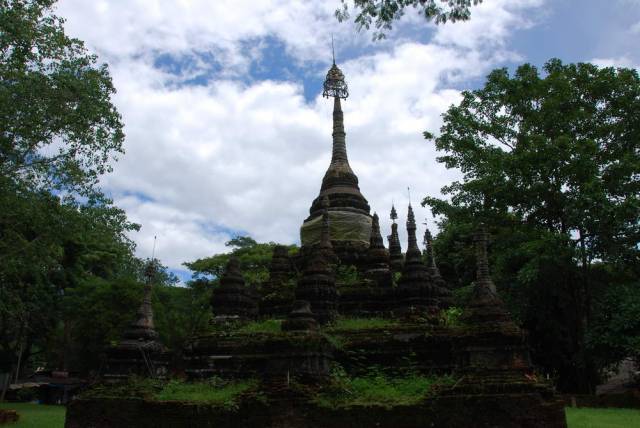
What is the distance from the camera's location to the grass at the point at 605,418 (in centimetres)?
1380

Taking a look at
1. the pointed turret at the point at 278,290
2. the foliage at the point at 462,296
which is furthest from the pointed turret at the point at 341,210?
the foliage at the point at 462,296

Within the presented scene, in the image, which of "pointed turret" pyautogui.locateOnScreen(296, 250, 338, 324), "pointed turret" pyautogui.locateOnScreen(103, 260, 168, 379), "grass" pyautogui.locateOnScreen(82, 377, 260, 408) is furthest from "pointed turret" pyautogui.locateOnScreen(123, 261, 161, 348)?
"pointed turret" pyautogui.locateOnScreen(296, 250, 338, 324)

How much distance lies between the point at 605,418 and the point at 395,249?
900cm

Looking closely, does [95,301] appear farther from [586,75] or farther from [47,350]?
[586,75]

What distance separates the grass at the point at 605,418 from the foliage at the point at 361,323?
5015 mm

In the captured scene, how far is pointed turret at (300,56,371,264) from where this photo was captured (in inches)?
802

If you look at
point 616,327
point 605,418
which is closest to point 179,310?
point 616,327

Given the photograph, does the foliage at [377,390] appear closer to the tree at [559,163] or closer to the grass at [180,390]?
the grass at [180,390]

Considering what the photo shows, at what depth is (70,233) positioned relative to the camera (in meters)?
17.4

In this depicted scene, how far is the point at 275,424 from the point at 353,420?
1615 mm

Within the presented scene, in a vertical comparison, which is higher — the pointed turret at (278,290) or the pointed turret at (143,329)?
the pointed turret at (278,290)

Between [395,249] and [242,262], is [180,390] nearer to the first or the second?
[395,249]

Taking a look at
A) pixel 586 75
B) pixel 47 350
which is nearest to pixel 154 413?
pixel 586 75

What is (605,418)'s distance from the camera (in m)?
15.5
